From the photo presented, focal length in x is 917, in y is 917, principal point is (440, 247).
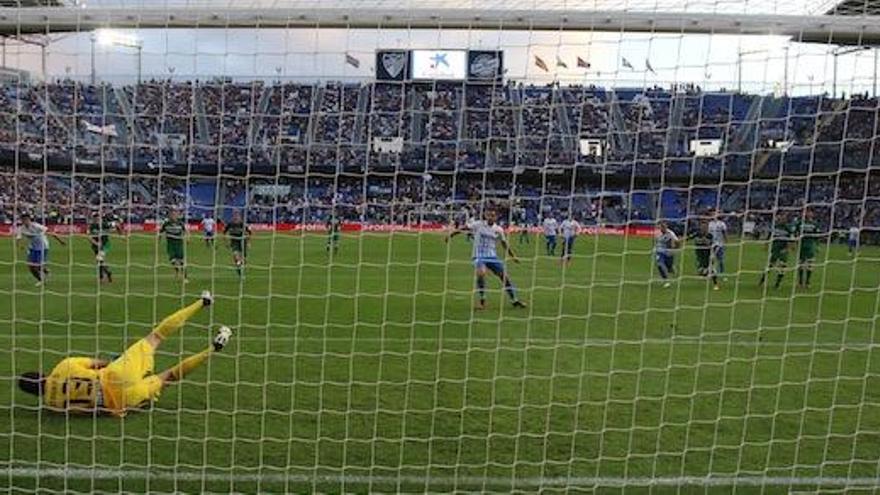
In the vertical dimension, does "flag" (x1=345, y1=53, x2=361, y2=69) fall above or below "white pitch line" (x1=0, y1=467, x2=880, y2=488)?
above

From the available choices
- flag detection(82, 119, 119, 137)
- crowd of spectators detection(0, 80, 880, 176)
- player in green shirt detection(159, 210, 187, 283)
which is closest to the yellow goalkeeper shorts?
crowd of spectators detection(0, 80, 880, 176)

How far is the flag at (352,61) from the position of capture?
18.5 feet

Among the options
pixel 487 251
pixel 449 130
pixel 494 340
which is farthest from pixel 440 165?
pixel 487 251

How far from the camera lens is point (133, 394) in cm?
717

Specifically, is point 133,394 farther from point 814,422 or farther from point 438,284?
point 438,284

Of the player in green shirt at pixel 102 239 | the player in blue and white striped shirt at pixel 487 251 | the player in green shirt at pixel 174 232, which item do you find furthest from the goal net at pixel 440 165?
the player in green shirt at pixel 174 232

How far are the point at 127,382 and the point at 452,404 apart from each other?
2691 millimetres

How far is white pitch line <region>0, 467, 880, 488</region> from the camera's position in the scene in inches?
233

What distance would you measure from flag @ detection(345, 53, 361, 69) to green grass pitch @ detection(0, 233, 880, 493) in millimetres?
2651

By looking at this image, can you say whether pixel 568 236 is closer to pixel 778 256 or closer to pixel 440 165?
pixel 778 256

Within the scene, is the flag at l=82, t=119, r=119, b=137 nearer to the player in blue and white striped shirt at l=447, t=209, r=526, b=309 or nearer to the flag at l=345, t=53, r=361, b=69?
the flag at l=345, t=53, r=361, b=69

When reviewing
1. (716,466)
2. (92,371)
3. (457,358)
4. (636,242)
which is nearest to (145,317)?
(457,358)

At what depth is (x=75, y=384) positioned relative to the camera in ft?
23.2

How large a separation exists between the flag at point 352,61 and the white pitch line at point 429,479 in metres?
2.65
